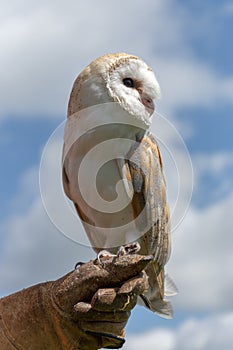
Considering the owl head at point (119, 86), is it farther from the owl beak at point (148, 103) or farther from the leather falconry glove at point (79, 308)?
the leather falconry glove at point (79, 308)

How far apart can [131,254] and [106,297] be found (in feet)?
1.05

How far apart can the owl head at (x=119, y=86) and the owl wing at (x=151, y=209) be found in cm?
35

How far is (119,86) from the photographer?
22.6ft

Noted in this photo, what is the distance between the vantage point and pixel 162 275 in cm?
758

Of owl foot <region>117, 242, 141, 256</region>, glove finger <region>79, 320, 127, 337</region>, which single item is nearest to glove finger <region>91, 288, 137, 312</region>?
glove finger <region>79, 320, 127, 337</region>

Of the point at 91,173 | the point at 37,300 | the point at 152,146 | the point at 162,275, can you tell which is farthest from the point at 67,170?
the point at 37,300

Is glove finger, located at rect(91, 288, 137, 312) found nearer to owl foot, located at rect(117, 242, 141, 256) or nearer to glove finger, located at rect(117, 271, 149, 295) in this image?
glove finger, located at rect(117, 271, 149, 295)

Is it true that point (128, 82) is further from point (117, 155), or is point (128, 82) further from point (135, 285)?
point (135, 285)

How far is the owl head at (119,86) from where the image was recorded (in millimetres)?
6855

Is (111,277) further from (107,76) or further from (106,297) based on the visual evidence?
(107,76)

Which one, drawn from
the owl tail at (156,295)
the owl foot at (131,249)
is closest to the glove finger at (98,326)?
the owl foot at (131,249)

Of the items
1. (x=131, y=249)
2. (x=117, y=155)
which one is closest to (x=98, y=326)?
(x=131, y=249)

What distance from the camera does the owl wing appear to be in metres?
7.07

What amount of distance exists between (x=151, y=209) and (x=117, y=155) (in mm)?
645
